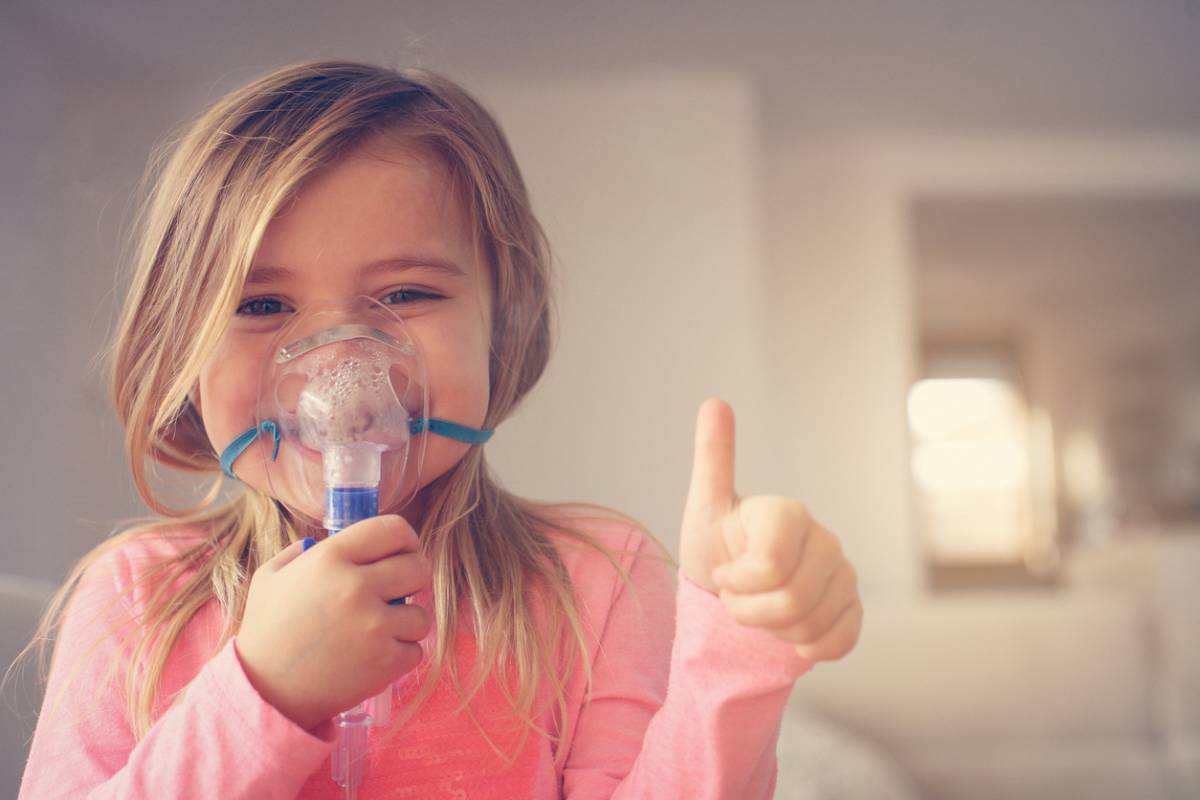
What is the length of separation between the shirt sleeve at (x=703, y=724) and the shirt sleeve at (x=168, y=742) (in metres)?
0.17

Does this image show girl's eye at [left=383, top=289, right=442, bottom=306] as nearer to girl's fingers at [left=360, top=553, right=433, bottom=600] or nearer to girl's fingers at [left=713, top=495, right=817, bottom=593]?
girl's fingers at [left=360, top=553, right=433, bottom=600]

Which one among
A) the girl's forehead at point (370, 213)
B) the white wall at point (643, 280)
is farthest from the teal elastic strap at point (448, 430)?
the white wall at point (643, 280)

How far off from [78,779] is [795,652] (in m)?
0.42

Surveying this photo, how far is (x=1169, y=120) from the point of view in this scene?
142 inches

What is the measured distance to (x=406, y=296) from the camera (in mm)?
629

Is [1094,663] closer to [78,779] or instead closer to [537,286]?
[537,286]

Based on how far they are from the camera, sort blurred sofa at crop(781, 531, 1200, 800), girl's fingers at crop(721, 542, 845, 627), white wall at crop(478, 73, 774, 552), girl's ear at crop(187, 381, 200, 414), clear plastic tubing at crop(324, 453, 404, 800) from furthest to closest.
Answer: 1. white wall at crop(478, 73, 774, 552)
2. blurred sofa at crop(781, 531, 1200, 800)
3. girl's ear at crop(187, 381, 200, 414)
4. clear plastic tubing at crop(324, 453, 404, 800)
5. girl's fingers at crop(721, 542, 845, 627)

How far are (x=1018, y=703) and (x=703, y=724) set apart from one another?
2182 mm

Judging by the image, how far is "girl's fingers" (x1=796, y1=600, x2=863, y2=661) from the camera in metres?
0.42

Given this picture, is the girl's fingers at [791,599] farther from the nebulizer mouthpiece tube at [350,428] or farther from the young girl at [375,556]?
the nebulizer mouthpiece tube at [350,428]

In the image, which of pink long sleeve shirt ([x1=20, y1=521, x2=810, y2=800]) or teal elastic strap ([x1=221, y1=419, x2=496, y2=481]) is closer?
pink long sleeve shirt ([x1=20, y1=521, x2=810, y2=800])

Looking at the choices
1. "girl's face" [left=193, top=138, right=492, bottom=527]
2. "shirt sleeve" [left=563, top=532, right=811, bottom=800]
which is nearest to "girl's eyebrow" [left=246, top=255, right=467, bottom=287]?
"girl's face" [left=193, top=138, right=492, bottom=527]

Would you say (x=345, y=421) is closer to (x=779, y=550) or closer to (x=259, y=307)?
(x=259, y=307)

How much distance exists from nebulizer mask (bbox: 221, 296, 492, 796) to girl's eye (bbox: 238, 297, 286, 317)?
0.02 m
